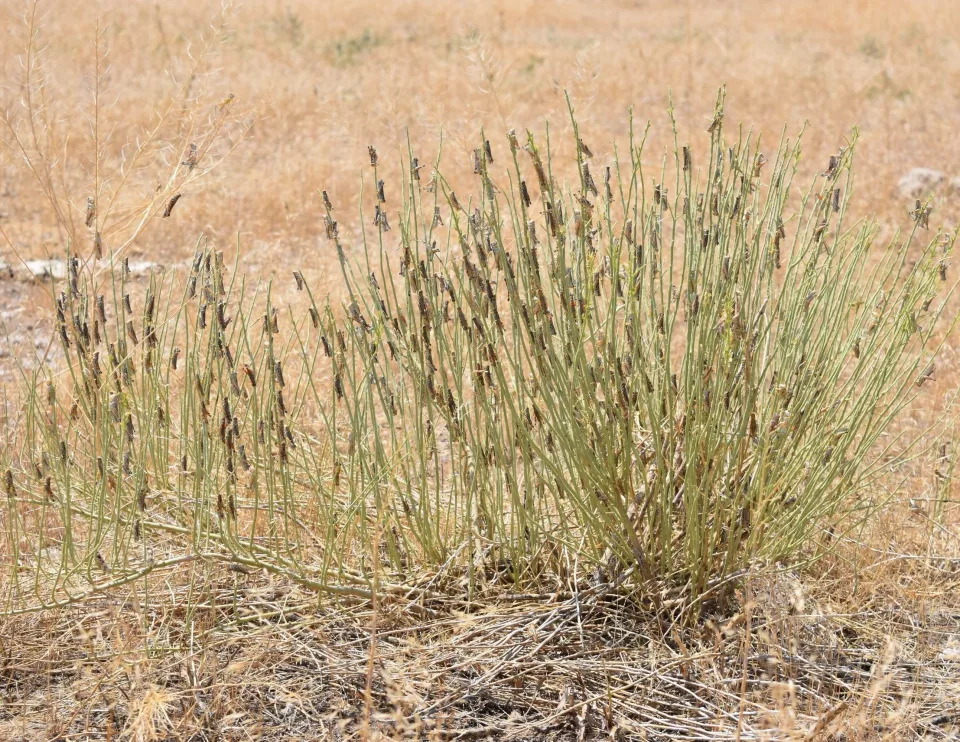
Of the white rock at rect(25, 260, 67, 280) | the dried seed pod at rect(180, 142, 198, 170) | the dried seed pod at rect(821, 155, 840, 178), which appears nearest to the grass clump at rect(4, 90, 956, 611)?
the dried seed pod at rect(821, 155, 840, 178)

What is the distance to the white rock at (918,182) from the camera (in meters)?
6.27

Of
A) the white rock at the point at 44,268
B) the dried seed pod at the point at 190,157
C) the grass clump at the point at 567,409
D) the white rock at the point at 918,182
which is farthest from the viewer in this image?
the white rock at the point at 918,182

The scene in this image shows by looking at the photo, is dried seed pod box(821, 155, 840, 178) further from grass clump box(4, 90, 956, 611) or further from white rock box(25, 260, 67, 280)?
white rock box(25, 260, 67, 280)

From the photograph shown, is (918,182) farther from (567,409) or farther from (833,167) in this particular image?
(567,409)

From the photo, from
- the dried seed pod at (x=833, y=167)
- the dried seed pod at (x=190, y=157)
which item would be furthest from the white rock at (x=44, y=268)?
the dried seed pod at (x=833, y=167)

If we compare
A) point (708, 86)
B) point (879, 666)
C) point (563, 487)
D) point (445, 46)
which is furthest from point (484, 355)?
point (445, 46)

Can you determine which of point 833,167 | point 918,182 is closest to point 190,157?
point 833,167

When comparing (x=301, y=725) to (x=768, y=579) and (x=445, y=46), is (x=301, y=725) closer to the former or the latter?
(x=768, y=579)

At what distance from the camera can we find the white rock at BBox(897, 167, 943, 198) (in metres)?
6.27

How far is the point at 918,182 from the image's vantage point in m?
6.35

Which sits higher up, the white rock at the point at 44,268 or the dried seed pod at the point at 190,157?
the dried seed pod at the point at 190,157

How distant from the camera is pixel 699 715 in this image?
1.84m

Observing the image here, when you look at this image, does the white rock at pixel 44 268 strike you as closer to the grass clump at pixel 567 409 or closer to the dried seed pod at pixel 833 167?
the grass clump at pixel 567 409

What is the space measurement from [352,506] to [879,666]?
114cm
